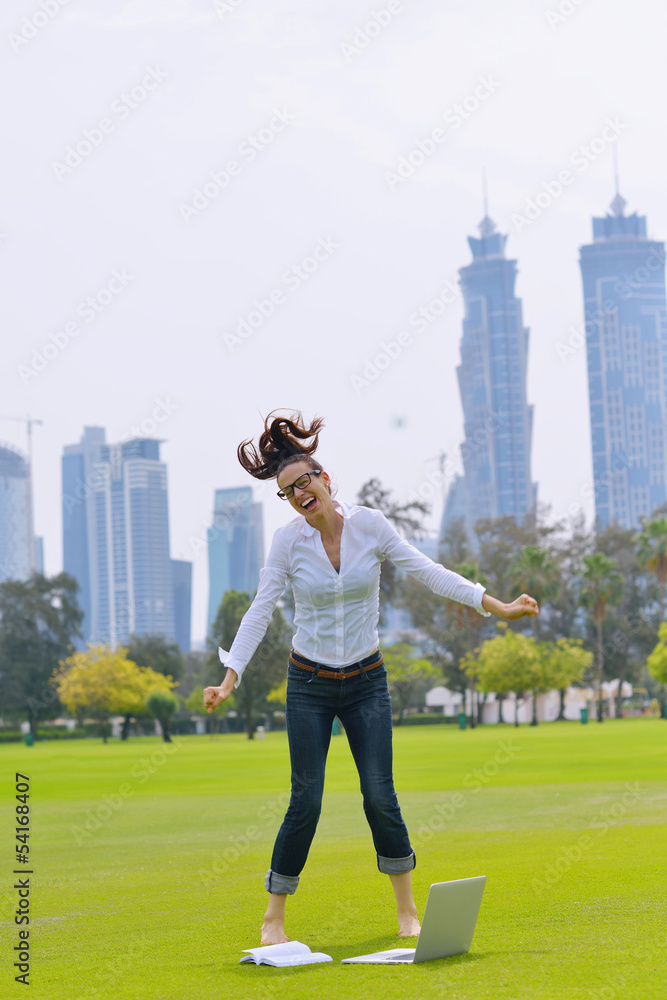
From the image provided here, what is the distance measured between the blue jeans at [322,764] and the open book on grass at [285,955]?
0.33m

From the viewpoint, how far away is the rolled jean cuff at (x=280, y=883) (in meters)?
5.23

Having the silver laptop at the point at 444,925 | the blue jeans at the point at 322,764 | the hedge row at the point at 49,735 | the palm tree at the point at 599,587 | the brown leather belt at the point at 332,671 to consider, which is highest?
the palm tree at the point at 599,587

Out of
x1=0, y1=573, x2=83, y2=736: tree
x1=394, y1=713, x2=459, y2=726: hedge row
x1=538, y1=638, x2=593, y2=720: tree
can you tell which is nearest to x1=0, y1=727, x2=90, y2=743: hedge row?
x1=0, y1=573, x2=83, y2=736: tree

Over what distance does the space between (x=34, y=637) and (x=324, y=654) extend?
9063 cm

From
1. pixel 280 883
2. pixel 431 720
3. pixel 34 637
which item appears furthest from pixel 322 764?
pixel 34 637

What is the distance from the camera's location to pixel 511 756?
29.8 m

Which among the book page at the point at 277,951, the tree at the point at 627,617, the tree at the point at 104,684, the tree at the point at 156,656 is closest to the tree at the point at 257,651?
the tree at the point at 104,684

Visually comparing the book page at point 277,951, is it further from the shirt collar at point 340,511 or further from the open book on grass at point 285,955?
the shirt collar at point 340,511

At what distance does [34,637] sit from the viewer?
9212cm

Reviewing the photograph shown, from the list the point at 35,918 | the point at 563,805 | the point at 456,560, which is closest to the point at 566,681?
the point at 456,560

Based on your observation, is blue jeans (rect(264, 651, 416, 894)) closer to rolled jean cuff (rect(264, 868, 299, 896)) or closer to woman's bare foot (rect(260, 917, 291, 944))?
rolled jean cuff (rect(264, 868, 299, 896))

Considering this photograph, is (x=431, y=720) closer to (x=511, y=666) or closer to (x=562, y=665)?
(x=562, y=665)

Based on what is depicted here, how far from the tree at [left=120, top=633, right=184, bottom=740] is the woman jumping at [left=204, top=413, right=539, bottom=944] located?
85.6m

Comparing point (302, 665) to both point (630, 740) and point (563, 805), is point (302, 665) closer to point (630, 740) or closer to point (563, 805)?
point (563, 805)
